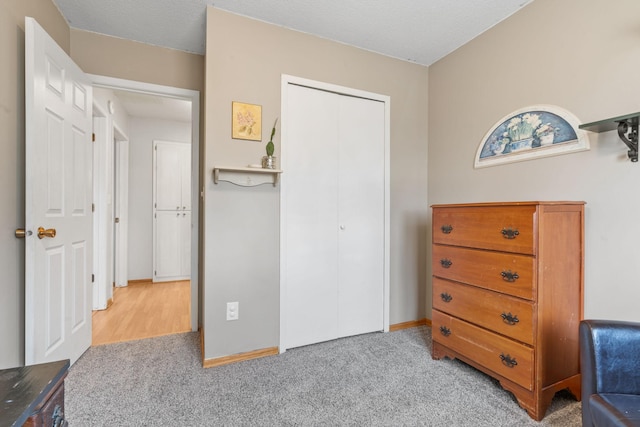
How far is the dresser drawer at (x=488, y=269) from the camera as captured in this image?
1532 millimetres

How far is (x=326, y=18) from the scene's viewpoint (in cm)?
211

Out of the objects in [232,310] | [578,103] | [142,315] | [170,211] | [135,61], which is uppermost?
[135,61]

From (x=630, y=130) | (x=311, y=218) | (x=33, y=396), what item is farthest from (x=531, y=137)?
(x=33, y=396)

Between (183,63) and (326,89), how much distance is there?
1.30m

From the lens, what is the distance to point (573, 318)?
5.33 feet

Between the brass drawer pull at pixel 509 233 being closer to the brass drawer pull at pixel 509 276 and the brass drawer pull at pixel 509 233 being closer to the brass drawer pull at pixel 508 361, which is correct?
the brass drawer pull at pixel 509 276

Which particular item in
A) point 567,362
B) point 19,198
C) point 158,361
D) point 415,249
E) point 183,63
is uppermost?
point 183,63

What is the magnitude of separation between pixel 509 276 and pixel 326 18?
2.06 metres

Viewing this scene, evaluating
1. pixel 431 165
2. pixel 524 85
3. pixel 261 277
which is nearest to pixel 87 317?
pixel 261 277

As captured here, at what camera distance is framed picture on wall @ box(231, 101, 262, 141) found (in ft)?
6.81

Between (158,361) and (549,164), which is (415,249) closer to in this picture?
(549,164)

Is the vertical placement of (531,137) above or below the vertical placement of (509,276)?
above

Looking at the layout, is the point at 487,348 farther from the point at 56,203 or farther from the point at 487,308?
the point at 56,203

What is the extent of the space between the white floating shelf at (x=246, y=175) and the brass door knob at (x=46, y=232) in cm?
92
